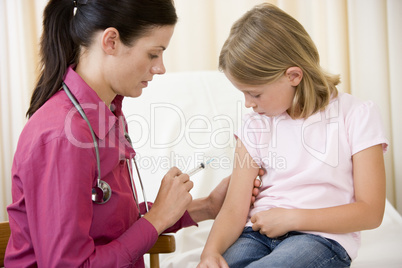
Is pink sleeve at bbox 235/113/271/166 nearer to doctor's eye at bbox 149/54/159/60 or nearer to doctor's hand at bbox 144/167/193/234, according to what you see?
doctor's hand at bbox 144/167/193/234

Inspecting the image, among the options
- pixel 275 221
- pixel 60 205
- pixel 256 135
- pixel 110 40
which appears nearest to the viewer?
pixel 60 205

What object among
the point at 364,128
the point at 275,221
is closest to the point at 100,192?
the point at 275,221

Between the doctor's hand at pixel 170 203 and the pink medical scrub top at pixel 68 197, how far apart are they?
38 millimetres

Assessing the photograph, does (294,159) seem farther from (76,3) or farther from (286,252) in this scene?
(76,3)

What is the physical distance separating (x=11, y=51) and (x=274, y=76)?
5.47ft

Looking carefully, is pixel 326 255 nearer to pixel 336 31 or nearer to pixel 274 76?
pixel 274 76

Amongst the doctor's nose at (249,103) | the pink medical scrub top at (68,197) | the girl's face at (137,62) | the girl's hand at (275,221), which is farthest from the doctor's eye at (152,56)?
the girl's hand at (275,221)

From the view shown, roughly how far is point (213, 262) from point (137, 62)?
52 cm

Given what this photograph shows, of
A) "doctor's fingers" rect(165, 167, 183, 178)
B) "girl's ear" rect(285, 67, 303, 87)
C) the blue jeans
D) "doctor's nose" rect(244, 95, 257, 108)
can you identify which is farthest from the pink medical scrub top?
"girl's ear" rect(285, 67, 303, 87)

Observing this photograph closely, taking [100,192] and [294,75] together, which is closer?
[100,192]

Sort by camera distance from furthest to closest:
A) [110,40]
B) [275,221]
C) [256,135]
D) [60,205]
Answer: [256,135] < [275,221] < [110,40] < [60,205]

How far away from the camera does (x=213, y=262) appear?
46.8 inches

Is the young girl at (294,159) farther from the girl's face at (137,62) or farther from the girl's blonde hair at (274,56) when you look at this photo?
the girl's face at (137,62)

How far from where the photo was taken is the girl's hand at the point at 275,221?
1234 millimetres
